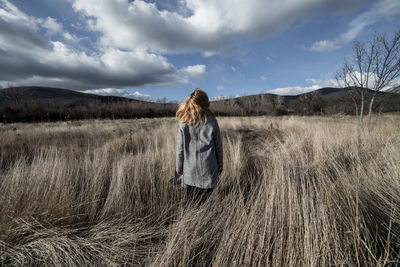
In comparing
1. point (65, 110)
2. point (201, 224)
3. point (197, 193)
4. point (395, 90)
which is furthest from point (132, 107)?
point (395, 90)

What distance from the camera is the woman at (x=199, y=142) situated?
76.3 inches

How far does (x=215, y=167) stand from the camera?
2.00m

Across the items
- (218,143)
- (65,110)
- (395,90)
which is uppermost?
(395,90)

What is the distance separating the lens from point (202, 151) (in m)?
1.99

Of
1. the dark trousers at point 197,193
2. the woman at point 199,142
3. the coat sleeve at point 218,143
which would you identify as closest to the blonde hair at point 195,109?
the woman at point 199,142

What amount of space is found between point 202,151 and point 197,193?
643 millimetres

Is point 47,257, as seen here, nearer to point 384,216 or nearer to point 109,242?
point 109,242

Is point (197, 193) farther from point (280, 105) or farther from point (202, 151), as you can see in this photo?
point (280, 105)

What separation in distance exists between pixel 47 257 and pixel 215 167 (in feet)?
5.91

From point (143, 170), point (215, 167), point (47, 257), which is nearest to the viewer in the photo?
point (47, 257)

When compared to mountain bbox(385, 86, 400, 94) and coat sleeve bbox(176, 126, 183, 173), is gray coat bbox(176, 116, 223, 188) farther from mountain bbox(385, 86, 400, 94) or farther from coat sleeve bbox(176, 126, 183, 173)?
mountain bbox(385, 86, 400, 94)

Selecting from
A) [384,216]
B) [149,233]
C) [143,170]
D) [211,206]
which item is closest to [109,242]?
[149,233]

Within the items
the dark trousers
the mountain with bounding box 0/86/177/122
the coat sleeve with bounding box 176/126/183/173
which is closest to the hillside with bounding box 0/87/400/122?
the mountain with bounding box 0/86/177/122

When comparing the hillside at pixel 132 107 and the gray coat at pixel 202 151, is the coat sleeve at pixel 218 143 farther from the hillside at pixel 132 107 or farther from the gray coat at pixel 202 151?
the hillside at pixel 132 107
